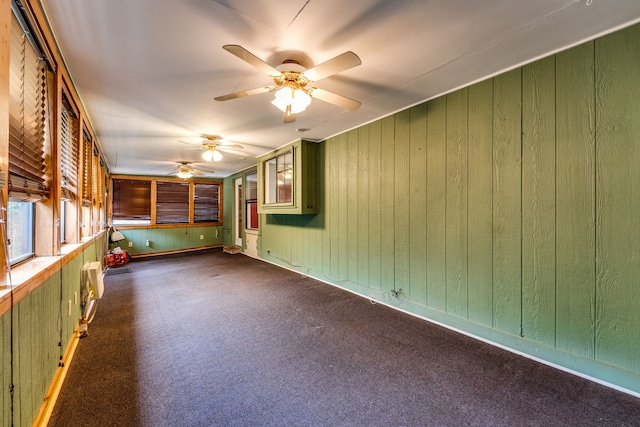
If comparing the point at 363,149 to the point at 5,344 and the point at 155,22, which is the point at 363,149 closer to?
the point at 155,22

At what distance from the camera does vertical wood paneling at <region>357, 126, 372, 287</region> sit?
3367 millimetres

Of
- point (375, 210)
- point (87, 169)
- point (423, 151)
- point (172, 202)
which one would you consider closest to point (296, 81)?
point (423, 151)

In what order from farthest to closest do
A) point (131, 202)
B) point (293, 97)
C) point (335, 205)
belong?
1. point (131, 202)
2. point (335, 205)
3. point (293, 97)

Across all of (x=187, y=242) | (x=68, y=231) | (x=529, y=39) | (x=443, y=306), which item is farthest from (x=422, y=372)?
(x=187, y=242)

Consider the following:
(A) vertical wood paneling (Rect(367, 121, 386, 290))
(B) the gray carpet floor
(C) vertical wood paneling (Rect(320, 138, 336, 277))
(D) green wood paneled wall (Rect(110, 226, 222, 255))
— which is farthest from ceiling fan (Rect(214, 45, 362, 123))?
(D) green wood paneled wall (Rect(110, 226, 222, 255))

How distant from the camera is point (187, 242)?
24.9 ft

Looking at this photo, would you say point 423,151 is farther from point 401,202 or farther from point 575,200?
point 575,200

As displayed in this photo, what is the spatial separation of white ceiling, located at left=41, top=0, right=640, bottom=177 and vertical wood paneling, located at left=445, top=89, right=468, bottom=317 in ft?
0.88

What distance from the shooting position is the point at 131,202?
7.02m

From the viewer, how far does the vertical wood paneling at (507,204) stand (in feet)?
6.80

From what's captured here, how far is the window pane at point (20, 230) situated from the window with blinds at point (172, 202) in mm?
6132

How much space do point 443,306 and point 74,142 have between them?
4.12 m

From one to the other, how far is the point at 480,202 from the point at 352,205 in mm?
1637

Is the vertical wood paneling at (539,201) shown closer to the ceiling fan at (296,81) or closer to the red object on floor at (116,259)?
the ceiling fan at (296,81)
